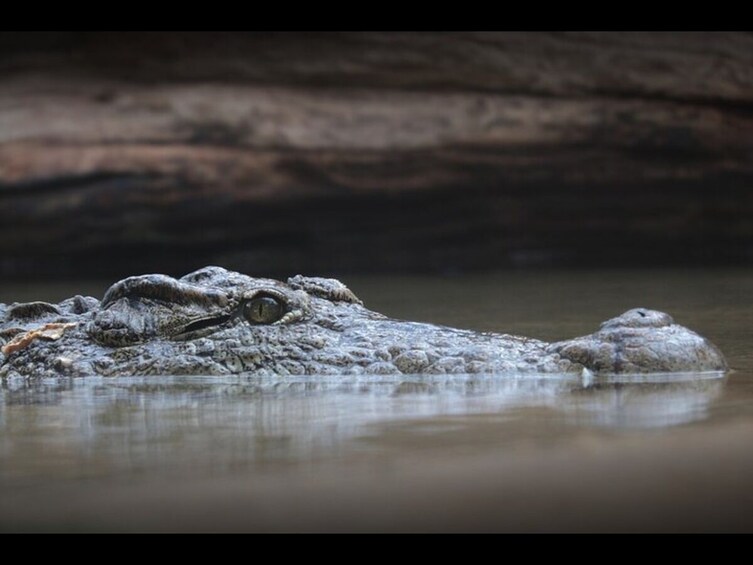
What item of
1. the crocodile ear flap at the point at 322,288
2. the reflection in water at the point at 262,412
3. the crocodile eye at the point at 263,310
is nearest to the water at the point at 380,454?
the reflection in water at the point at 262,412

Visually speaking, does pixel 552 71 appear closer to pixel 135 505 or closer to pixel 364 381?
pixel 364 381

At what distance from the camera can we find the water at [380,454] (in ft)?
7.73

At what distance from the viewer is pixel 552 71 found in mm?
9523

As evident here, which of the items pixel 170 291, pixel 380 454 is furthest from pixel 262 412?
pixel 170 291

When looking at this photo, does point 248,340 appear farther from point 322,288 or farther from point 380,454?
point 380,454

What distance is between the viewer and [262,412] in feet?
11.8

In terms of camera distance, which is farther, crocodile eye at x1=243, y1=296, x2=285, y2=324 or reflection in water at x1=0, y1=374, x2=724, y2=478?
crocodile eye at x1=243, y1=296, x2=285, y2=324

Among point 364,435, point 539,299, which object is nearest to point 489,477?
point 364,435

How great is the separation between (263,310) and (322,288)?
29cm

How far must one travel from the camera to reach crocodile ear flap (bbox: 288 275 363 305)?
15.1ft

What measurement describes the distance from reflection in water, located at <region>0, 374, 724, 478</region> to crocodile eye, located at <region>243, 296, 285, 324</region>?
24 centimetres

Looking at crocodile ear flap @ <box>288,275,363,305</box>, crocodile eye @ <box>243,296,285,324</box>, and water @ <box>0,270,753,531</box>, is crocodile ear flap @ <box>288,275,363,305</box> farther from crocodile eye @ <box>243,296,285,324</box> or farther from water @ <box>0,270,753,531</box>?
water @ <box>0,270,753,531</box>

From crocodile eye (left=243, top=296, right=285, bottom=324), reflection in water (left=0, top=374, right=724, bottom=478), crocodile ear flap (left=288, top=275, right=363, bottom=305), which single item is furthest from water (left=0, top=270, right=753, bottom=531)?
crocodile ear flap (left=288, top=275, right=363, bottom=305)

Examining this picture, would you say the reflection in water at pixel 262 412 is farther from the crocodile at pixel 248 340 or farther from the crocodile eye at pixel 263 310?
the crocodile eye at pixel 263 310
